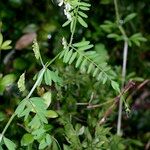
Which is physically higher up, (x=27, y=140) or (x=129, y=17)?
(x=129, y=17)

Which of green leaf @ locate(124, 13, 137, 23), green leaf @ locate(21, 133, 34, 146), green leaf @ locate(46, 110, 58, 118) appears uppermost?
green leaf @ locate(124, 13, 137, 23)

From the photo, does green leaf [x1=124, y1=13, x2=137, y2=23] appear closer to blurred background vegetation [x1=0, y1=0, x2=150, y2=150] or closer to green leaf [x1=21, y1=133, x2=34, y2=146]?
blurred background vegetation [x1=0, y1=0, x2=150, y2=150]

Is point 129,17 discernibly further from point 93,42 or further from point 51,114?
point 51,114

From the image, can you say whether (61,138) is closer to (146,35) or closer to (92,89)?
(92,89)

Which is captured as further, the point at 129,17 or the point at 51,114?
the point at 129,17

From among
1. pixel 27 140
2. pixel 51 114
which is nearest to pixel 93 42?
pixel 51 114

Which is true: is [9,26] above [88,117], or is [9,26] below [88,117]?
above

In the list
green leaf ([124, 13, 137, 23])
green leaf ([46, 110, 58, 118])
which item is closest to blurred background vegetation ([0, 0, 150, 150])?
green leaf ([124, 13, 137, 23])

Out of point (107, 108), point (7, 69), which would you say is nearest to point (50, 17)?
point (7, 69)

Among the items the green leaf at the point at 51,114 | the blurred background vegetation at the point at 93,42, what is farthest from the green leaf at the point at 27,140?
the blurred background vegetation at the point at 93,42

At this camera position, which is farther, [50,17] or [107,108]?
[50,17]

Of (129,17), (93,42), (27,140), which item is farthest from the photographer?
(93,42)
